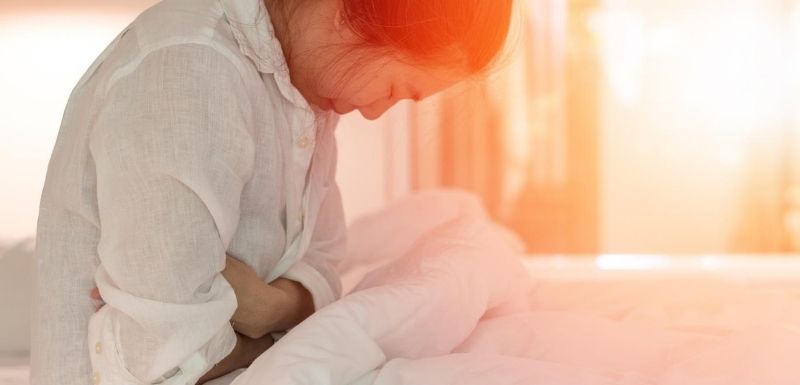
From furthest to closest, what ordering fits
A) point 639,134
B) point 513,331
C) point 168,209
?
point 639,134 < point 513,331 < point 168,209

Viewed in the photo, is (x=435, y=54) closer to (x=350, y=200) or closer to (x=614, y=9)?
(x=350, y=200)

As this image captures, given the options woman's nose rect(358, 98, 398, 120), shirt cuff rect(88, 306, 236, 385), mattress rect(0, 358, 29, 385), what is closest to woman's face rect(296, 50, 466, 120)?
woman's nose rect(358, 98, 398, 120)

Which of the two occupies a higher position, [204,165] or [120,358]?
[204,165]

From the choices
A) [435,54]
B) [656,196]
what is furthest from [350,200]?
[435,54]

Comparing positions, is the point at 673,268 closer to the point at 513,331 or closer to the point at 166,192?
the point at 513,331

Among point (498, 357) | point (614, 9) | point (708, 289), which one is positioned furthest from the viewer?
point (614, 9)

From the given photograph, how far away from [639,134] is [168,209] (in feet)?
8.12

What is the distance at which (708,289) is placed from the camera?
151 cm

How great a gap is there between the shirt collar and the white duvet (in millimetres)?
255

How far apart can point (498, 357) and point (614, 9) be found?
2353 mm

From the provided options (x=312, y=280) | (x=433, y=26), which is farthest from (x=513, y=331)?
(x=433, y=26)

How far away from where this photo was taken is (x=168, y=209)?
949 mm

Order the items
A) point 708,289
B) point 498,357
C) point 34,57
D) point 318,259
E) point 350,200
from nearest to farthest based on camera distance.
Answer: point 498,357 < point 318,259 < point 708,289 < point 34,57 < point 350,200

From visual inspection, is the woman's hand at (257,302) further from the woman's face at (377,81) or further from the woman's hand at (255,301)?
the woman's face at (377,81)
